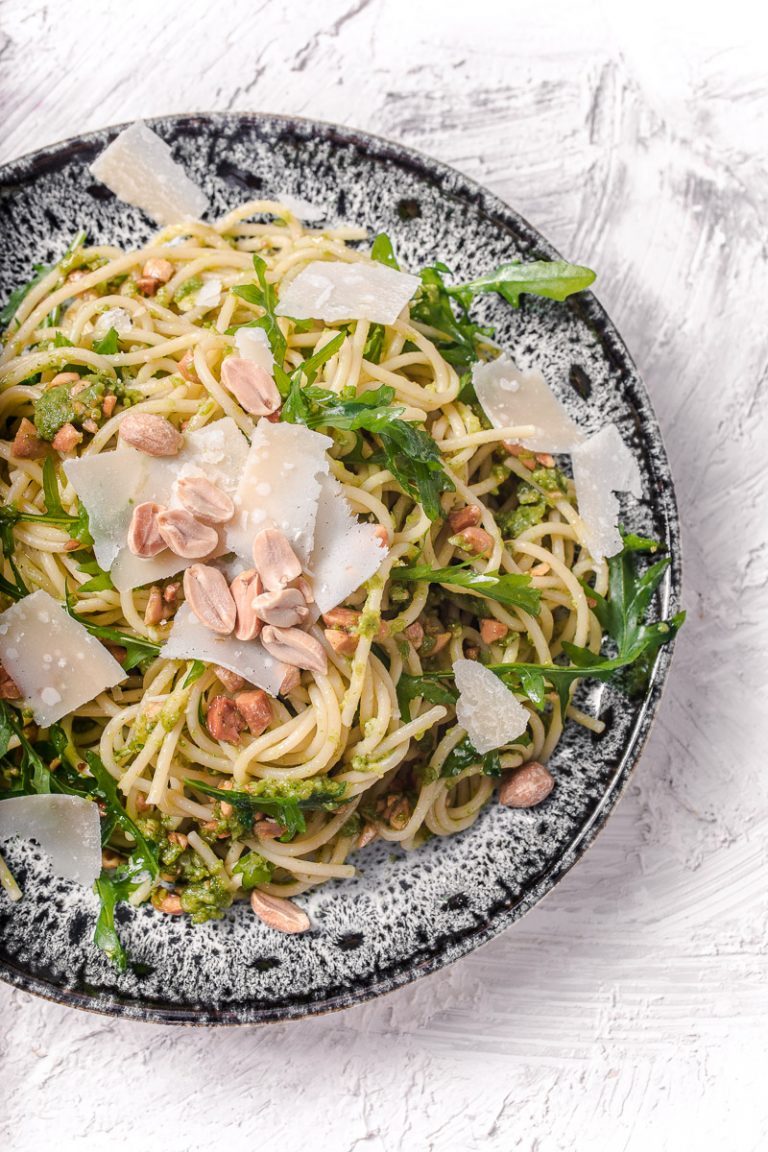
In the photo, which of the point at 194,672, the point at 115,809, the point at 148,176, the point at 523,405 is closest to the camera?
the point at 194,672

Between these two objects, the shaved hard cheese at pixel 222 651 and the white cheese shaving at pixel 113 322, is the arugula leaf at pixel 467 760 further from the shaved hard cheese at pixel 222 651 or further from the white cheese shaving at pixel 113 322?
the white cheese shaving at pixel 113 322

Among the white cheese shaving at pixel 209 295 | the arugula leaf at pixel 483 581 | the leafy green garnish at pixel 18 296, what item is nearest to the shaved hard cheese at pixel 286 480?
the arugula leaf at pixel 483 581

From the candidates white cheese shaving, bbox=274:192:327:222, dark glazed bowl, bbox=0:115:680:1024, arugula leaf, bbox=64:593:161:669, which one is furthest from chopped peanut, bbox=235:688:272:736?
white cheese shaving, bbox=274:192:327:222

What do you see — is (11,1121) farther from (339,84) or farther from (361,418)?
(339,84)

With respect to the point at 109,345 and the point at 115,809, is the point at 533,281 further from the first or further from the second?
the point at 115,809

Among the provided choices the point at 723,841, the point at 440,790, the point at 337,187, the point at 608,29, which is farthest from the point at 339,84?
the point at 723,841

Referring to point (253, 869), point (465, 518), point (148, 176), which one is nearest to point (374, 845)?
point (253, 869)

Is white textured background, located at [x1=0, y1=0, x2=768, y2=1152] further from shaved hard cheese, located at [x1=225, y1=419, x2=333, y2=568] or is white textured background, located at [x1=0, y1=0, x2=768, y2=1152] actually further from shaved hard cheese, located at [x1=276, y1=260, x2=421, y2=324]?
shaved hard cheese, located at [x1=225, y1=419, x2=333, y2=568]
